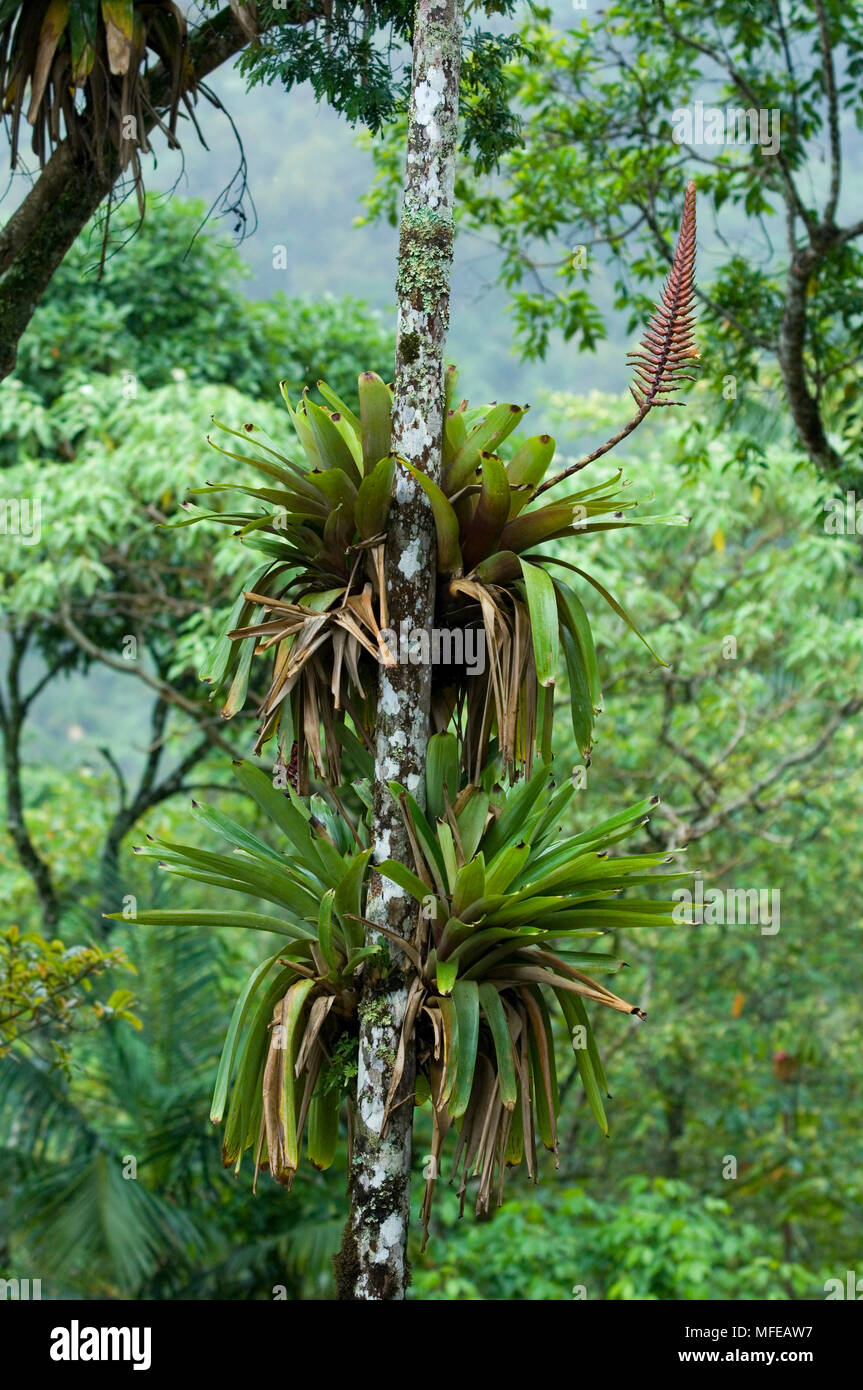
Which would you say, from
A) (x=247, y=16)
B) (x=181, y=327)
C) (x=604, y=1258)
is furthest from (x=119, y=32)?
(x=604, y=1258)

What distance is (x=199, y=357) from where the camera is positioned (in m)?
6.51

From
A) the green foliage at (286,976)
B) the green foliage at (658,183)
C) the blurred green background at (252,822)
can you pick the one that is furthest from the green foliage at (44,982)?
the green foliage at (658,183)

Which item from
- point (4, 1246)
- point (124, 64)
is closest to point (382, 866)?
point (124, 64)

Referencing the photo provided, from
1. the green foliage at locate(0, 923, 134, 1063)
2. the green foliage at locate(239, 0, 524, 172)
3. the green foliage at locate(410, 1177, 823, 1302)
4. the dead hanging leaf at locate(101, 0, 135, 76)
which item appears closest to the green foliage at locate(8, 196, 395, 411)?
the green foliage at locate(239, 0, 524, 172)

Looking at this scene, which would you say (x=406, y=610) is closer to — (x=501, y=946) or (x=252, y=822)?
(x=501, y=946)

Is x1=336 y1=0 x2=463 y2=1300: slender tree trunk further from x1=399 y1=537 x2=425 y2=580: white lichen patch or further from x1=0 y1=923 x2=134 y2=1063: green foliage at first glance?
x1=0 y1=923 x2=134 y2=1063: green foliage

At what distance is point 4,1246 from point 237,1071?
170 inches

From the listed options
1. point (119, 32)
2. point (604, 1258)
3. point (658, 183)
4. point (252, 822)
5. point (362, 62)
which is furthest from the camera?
point (252, 822)

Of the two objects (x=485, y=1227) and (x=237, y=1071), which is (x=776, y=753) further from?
(x=237, y=1071)

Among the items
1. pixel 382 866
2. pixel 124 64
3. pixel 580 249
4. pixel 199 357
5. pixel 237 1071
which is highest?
pixel 199 357

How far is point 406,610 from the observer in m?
2.14

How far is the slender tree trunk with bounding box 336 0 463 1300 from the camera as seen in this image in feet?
6.67

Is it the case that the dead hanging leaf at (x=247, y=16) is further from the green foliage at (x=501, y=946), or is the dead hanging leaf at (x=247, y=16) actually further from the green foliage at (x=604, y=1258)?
the green foliage at (x=604, y=1258)

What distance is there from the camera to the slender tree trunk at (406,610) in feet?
6.67
